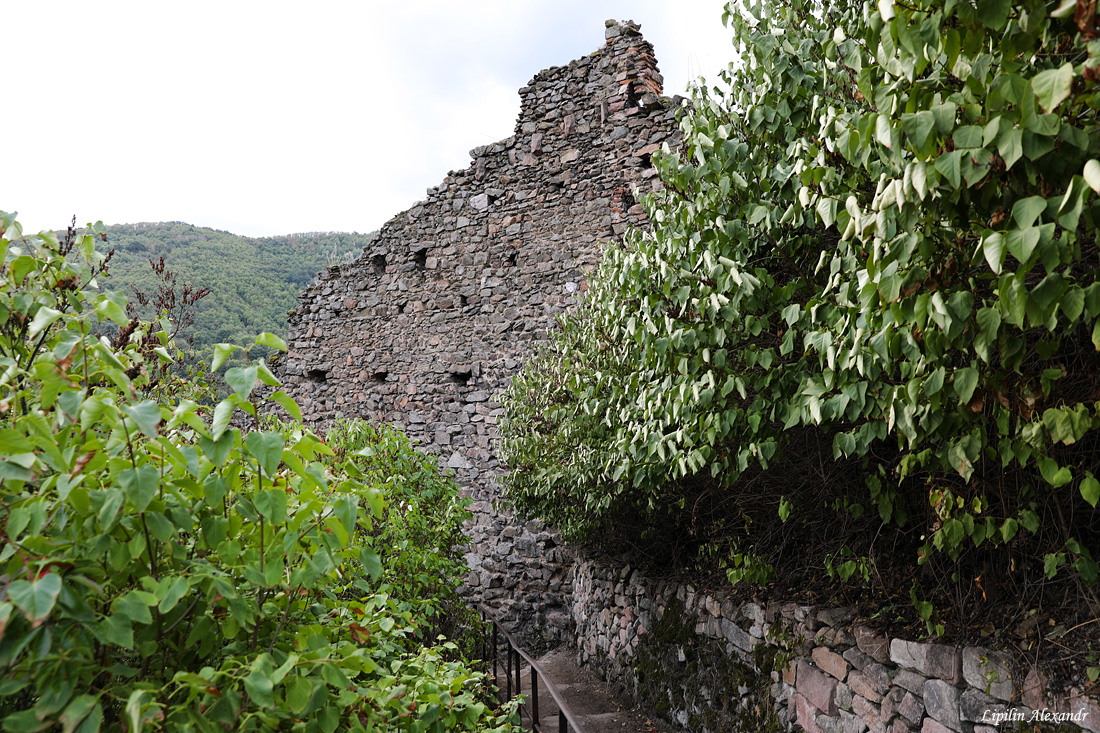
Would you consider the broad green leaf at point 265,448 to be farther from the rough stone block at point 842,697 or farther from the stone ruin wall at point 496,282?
the stone ruin wall at point 496,282

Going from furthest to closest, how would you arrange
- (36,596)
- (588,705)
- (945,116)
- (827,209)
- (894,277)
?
1. (588,705)
2. (827,209)
3. (894,277)
4. (945,116)
5. (36,596)

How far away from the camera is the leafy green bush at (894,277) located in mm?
1242

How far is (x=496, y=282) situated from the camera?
27.2 ft

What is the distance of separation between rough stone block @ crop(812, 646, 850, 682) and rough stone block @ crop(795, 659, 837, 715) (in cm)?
3

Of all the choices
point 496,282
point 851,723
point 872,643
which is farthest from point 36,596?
point 496,282

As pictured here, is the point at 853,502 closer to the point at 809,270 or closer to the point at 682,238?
the point at 809,270

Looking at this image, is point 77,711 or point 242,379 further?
point 242,379

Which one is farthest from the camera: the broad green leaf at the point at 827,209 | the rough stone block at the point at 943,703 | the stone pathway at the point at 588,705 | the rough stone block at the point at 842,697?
the stone pathway at the point at 588,705

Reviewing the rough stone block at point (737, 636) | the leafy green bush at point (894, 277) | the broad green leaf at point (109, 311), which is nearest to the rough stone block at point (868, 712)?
the leafy green bush at point (894, 277)

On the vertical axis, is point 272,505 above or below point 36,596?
above

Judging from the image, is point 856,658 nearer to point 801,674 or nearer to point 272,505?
point 801,674

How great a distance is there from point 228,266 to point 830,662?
18050mm

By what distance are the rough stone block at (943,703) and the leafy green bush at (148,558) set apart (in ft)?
6.62

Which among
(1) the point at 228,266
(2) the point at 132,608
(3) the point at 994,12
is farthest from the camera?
(1) the point at 228,266
